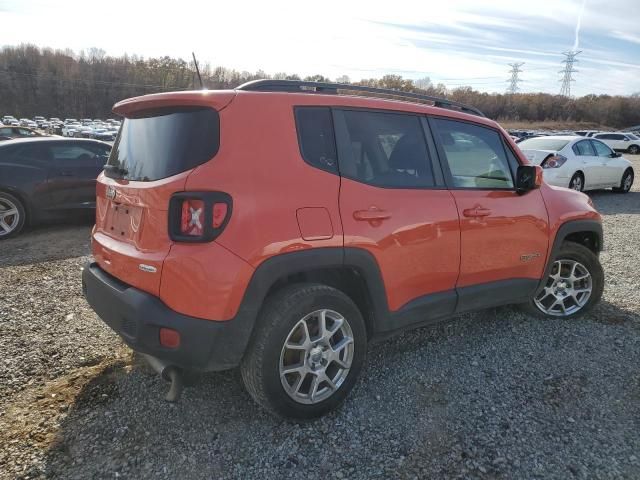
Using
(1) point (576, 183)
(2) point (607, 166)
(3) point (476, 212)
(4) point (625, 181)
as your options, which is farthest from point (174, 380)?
(4) point (625, 181)

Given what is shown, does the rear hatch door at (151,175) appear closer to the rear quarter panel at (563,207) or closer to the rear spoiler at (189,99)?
the rear spoiler at (189,99)

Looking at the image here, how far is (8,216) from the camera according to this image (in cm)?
659

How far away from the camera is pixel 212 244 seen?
214 centimetres

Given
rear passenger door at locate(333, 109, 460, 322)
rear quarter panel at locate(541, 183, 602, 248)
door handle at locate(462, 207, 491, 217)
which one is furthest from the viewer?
rear quarter panel at locate(541, 183, 602, 248)

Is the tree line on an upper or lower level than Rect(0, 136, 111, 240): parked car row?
upper

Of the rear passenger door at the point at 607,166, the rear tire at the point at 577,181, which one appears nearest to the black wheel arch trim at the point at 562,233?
the rear tire at the point at 577,181

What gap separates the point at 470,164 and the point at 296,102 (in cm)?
150

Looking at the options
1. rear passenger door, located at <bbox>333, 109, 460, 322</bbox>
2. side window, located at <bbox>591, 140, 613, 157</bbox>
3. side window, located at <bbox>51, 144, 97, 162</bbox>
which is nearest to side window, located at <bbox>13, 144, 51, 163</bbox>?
side window, located at <bbox>51, 144, 97, 162</bbox>

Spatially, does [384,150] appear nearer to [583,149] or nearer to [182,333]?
[182,333]

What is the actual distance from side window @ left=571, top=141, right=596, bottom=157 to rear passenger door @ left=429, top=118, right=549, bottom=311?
29.4 ft

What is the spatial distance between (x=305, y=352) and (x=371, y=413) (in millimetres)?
607

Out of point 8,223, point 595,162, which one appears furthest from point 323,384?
point 595,162

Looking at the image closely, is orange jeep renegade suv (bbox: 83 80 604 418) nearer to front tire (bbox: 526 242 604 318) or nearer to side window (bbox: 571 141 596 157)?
front tire (bbox: 526 242 604 318)

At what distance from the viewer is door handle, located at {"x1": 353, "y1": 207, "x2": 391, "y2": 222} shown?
8.36 feet
